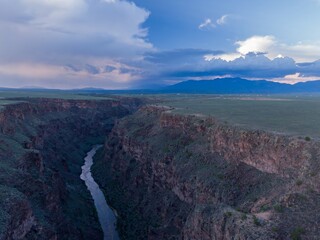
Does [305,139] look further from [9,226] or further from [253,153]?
[9,226]

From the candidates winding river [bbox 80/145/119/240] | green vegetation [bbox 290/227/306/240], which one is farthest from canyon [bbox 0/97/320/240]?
winding river [bbox 80/145/119/240]

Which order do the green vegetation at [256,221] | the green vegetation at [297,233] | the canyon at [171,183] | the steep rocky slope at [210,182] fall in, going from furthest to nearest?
the canyon at [171,183]
the steep rocky slope at [210,182]
the green vegetation at [256,221]
the green vegetation at [297,233]

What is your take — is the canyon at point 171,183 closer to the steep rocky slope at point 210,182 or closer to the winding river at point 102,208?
the steep rocky slope at point 210,182

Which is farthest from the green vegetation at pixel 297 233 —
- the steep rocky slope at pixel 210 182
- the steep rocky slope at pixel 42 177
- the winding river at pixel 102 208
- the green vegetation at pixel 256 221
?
the winding river at pixel 102 208

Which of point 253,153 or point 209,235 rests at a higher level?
point 253,153

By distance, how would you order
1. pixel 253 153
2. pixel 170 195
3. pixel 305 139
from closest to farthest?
1. pixel 305 139
2. pixel 253 153
3. pixel 170 195

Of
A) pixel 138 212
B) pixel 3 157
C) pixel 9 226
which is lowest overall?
pixel 138 212

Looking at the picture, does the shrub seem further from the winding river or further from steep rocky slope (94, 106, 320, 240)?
the winding river

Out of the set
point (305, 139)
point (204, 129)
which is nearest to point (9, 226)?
point (305, 139)
